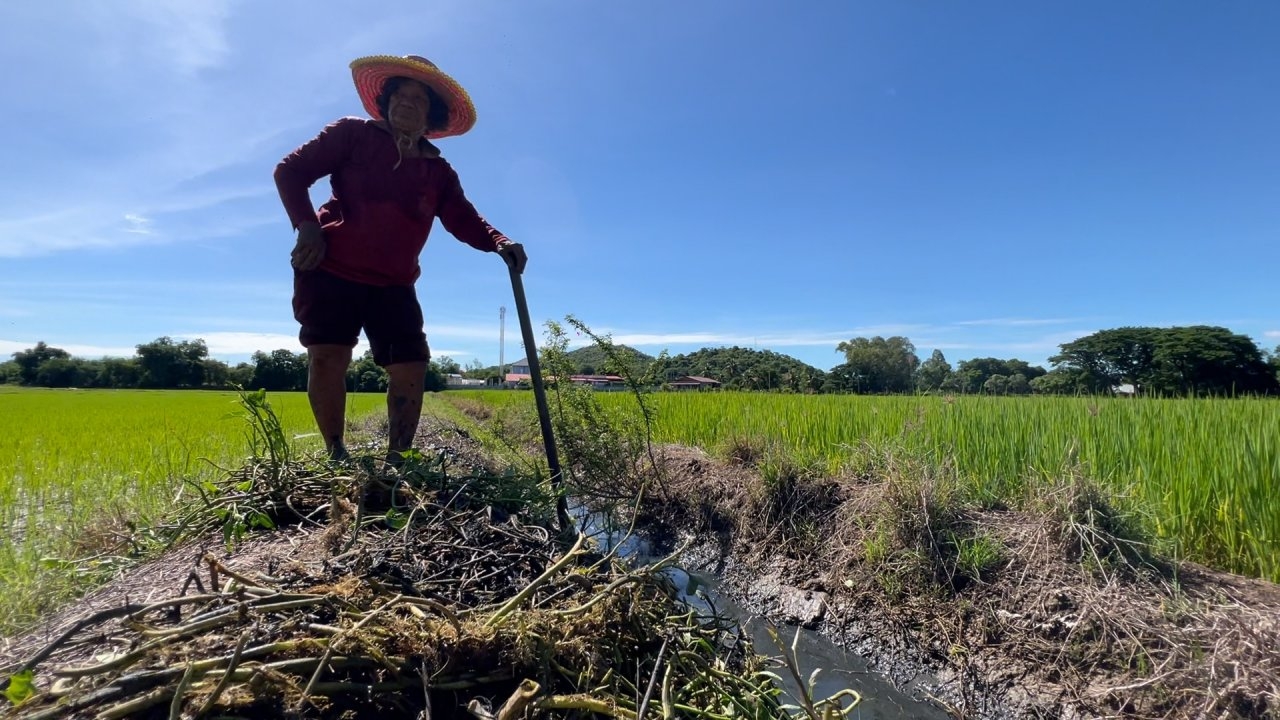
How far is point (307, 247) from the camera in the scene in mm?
2162

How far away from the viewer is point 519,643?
87 centimetres

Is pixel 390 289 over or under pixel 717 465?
over

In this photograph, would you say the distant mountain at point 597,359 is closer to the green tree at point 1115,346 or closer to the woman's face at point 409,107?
the woman's face at point 409,107

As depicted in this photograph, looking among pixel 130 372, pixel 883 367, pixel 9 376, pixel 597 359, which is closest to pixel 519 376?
pixel 597 359

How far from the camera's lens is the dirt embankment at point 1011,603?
180 centimetres

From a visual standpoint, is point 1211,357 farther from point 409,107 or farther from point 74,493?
point 74,493

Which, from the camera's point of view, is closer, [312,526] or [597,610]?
[597,610]

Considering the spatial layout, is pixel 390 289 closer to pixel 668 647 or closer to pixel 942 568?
pixel 668 647

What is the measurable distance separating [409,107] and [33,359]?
64625 mm

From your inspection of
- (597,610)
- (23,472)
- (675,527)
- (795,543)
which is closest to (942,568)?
(795,543)

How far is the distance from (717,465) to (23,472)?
436 cm

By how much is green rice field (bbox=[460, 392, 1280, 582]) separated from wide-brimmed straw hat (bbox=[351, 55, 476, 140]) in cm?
242

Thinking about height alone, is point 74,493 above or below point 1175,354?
below

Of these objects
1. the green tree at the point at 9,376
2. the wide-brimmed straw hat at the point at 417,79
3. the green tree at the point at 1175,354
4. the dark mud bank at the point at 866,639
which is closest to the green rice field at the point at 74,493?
the wide-brimmed straw hat at the point at 417,79
